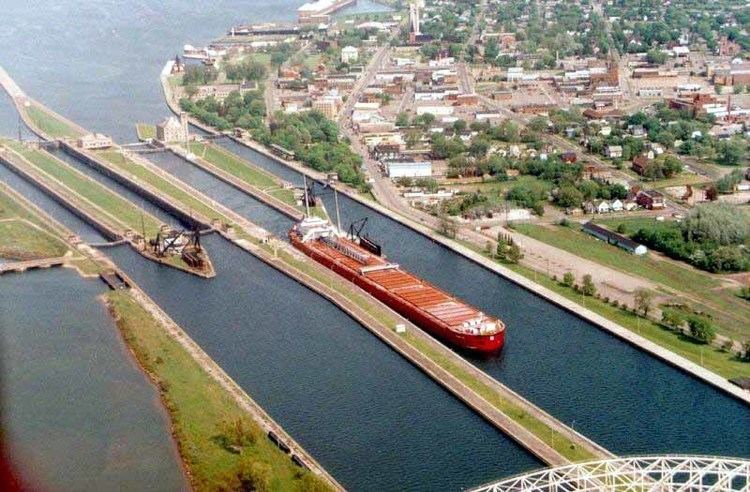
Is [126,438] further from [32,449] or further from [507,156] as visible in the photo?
[507,156]

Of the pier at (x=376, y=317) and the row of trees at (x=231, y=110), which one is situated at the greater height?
the row of trees at (x=231, y=110)

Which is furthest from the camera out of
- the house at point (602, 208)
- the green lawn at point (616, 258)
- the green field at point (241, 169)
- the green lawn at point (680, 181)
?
the green field at point (241, 169)

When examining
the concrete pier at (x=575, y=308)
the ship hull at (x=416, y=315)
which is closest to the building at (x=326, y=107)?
the concrete pier at (x=575, y=308)

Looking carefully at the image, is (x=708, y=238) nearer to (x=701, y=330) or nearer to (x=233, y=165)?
(x=701, y=330)

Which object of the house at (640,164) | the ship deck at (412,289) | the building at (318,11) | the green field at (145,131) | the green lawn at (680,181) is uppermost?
the building at (318,11)

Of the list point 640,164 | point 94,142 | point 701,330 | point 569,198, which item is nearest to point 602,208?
point 569,198

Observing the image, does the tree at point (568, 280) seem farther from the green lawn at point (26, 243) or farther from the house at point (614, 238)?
the green lawn at point (26, 243)

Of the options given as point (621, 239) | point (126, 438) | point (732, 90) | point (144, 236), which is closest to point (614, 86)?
point (732, 90)
